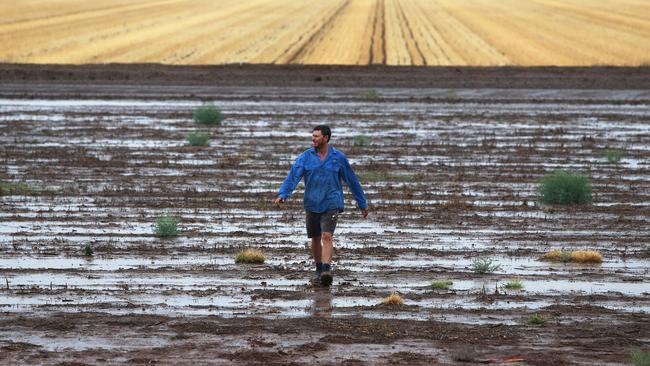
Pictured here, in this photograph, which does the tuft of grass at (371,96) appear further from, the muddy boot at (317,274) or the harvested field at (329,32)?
the muddy boot at (317,274)

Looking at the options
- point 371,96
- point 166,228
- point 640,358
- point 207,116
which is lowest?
point 640,358

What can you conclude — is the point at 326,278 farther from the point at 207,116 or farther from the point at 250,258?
the point at 207,116

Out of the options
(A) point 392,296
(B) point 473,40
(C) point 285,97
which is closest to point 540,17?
(B) point 473,40

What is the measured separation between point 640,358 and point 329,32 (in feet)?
189

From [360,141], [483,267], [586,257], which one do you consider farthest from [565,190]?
[360,141]

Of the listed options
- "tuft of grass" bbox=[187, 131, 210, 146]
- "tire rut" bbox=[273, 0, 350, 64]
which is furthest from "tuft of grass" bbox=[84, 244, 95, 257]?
"tire rut" bbox=[273, 0, 350, 64]

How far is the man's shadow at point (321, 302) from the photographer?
1108 centimetres

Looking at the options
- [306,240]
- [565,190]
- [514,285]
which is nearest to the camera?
[514,285]

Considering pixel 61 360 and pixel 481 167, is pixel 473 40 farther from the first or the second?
pixel 61 360

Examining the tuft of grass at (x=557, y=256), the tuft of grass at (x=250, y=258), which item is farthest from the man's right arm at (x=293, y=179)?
the tuft of grass at (x=557, y=256)

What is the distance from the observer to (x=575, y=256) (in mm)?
13695

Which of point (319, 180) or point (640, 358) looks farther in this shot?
point (319, 180)

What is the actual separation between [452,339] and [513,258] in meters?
4.04

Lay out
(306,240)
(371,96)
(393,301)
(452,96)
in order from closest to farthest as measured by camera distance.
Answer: (393,301), (306,240), (371,96), (452,96)
